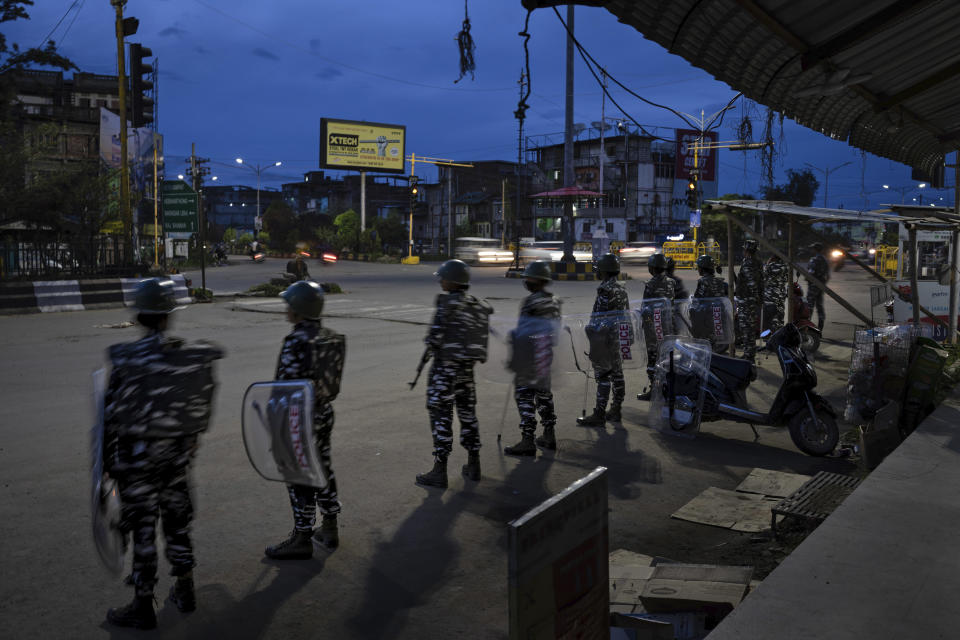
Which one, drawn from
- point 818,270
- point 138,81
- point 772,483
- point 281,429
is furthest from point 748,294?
point 138,81

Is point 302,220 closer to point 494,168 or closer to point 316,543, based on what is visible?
point 494,168

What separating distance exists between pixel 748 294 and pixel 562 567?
11385mm

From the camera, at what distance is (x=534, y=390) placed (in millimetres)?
7129

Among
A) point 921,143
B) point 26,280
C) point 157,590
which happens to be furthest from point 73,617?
point 26,280

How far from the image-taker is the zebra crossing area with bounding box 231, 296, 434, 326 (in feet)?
61.9

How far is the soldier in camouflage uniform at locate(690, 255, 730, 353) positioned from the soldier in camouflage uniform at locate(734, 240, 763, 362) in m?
1.53

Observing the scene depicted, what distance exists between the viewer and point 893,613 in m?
3.32

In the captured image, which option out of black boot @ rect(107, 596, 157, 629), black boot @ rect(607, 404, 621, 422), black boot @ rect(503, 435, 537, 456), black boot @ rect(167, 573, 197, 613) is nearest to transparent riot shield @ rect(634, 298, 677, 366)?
black boot @ rect(607, 404, 621, 422)

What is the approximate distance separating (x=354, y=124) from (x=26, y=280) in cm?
4934

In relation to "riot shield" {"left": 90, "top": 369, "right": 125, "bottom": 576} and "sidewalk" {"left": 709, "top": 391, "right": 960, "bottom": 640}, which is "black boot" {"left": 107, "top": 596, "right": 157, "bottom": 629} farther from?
"sidewalk" {"left": 709, "top": 391, "right": 960, "bottom": 640}

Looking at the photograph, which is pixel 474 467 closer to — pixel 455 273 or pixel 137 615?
pixel 455 273

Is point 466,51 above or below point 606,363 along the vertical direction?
above

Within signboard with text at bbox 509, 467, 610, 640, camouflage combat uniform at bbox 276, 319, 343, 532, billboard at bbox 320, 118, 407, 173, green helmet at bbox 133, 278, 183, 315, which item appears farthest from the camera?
billboard at bbox 320, 118, 407, 173

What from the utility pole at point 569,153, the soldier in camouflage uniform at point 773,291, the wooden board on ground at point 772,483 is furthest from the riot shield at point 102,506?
the utility pole at point 569,153
